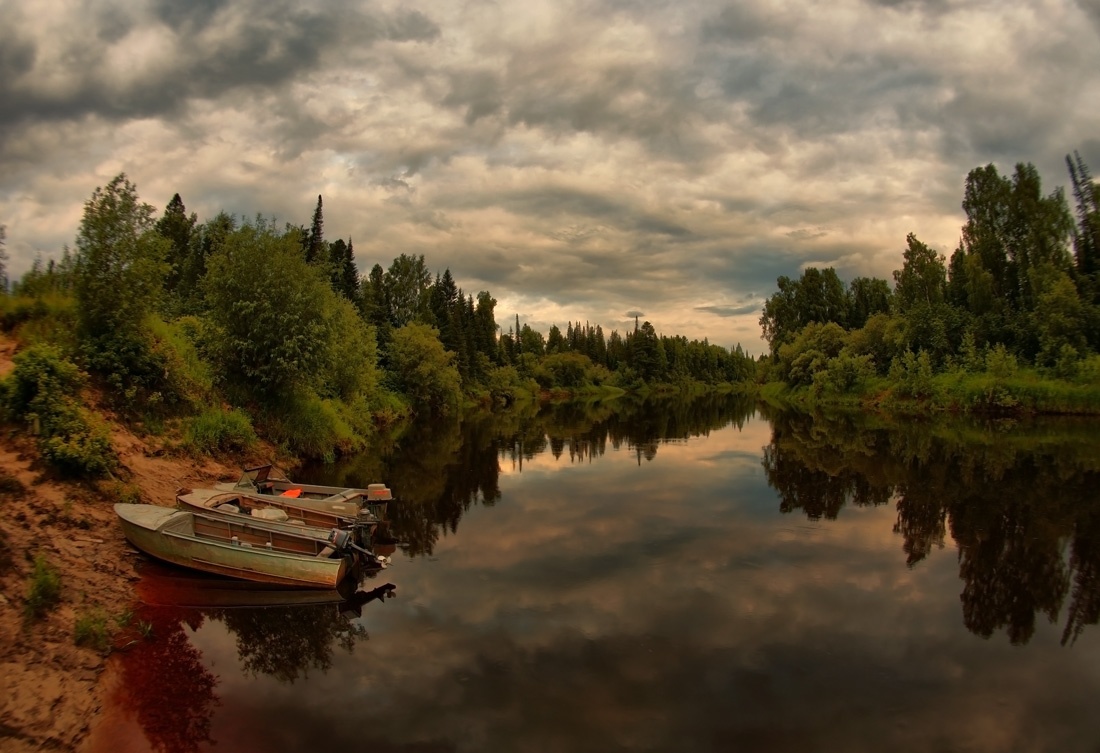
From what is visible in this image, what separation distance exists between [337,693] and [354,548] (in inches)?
189

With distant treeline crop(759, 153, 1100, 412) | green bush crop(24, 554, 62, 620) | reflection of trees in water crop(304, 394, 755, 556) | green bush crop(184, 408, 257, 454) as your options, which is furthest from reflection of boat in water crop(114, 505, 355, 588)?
distant treeline crop(759, 153, 1100, 412)

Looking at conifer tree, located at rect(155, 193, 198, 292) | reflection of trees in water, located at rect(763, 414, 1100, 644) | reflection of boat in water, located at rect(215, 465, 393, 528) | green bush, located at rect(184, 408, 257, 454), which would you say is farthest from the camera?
conifer tree, located at rect(155, 193, 198, 292)

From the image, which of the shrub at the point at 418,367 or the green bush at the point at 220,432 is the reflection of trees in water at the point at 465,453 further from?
the shrub at the point at 418,367

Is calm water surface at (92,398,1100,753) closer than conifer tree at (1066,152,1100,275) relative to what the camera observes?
Yes

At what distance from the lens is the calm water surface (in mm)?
8508

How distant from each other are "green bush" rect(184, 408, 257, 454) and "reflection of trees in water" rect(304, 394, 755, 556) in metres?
3.25

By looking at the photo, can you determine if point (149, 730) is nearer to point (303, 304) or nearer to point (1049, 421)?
point (303, 304)

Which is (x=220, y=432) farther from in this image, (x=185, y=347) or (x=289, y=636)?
(x=289, y=636)

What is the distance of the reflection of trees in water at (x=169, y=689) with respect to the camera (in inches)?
330

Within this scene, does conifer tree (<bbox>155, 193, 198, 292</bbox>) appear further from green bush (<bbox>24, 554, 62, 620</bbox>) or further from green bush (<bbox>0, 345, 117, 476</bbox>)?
green bush (<bbox>24, 554, 62, 620</bbox>)

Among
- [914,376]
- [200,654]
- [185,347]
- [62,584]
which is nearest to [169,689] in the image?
[200,654]

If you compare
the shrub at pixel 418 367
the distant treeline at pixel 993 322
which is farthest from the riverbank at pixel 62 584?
the distant treeline at pixel 993 322

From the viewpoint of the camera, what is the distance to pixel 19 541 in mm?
11664

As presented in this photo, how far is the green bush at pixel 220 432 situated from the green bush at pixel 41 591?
10706mm
